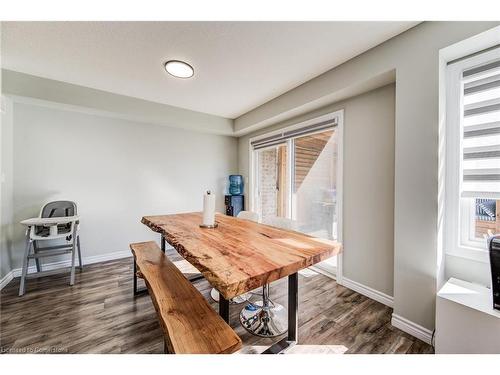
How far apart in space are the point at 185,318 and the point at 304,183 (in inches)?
90.5

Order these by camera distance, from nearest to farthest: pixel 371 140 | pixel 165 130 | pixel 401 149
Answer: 1. pixel 401 149
2. pixel 371 140
3. pixel 165 130

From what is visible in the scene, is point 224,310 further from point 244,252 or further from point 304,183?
point 304,183

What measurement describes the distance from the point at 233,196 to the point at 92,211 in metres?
2.20

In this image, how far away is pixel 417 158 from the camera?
1.51m

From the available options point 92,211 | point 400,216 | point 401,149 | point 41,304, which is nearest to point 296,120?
point 401,149

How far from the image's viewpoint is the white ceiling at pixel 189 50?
60.9 inches

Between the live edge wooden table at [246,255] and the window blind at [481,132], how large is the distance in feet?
3.71

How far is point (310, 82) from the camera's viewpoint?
7.67 feet

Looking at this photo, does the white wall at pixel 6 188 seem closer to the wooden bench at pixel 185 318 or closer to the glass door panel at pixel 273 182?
the wooden bench at pixel 185 318

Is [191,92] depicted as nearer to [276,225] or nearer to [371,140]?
[276,225]

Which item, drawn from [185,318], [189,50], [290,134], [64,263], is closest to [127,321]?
[185,318]

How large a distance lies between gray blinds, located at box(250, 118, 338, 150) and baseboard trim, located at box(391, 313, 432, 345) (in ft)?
6.45

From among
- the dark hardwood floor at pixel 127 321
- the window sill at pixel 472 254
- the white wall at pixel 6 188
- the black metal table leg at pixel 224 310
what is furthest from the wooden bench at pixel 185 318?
the white wall at pixel 6 188

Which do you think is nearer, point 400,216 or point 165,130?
point 400,216
